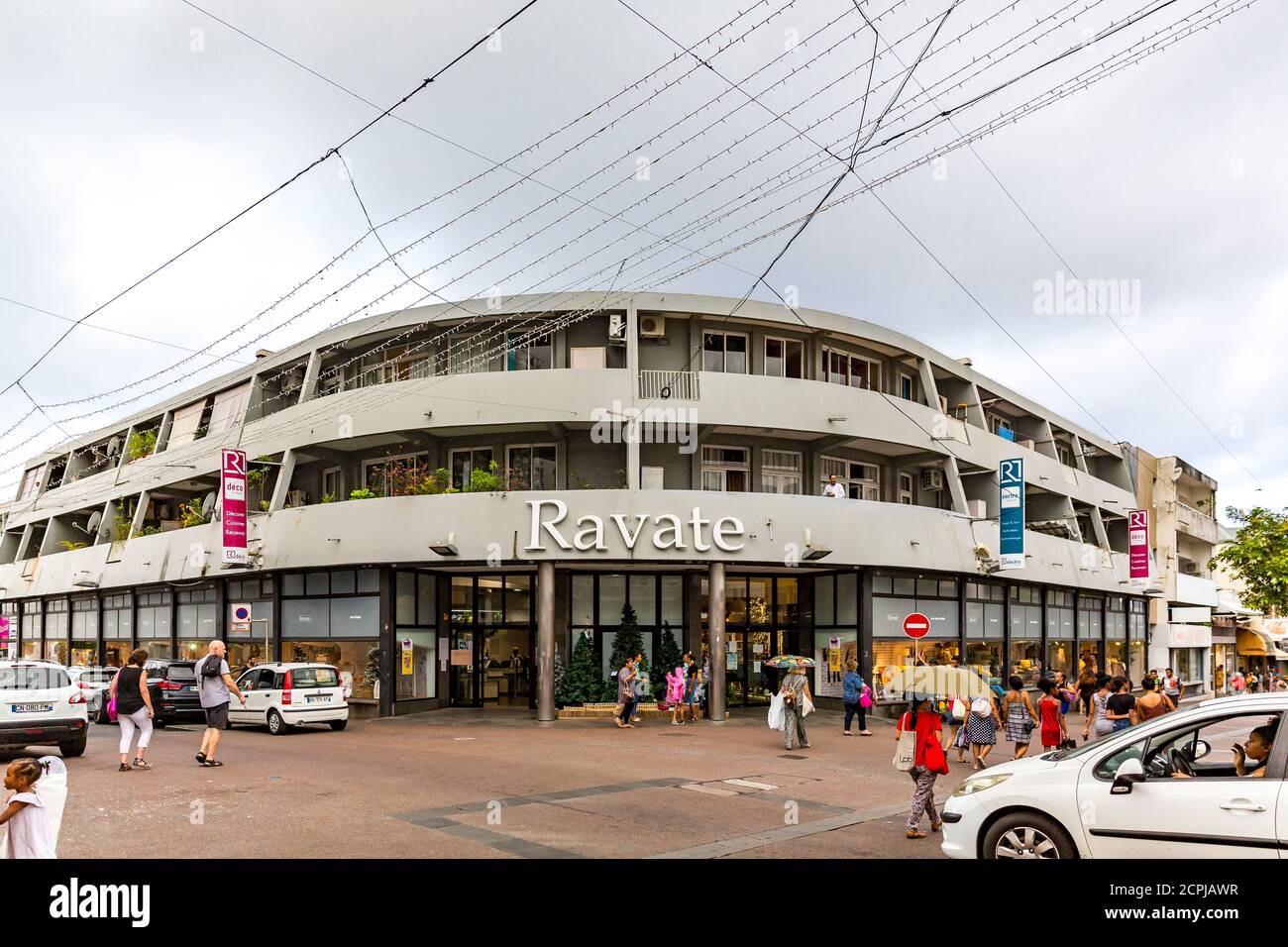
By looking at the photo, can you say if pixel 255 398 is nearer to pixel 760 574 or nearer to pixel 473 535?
pixel 473 535

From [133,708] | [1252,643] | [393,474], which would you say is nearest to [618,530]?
[393,474]

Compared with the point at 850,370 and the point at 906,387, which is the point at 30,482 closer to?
the point at 850,370

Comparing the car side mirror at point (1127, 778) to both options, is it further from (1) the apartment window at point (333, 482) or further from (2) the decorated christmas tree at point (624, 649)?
(1) the apartment window at point (333, 482)

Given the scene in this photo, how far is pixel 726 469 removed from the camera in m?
28.6

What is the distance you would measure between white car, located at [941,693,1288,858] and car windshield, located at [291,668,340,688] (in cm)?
1722

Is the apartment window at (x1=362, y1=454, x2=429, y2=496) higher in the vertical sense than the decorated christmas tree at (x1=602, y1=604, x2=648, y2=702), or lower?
higher

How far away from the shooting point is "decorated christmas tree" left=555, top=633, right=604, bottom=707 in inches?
1040

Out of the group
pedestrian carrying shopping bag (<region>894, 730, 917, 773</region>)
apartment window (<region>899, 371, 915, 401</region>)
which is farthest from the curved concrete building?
pedestrian carrying shopping bag (<region>894, 730, 917, 773</region>)

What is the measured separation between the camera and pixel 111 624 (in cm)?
4141

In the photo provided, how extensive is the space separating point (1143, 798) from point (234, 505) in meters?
26.4

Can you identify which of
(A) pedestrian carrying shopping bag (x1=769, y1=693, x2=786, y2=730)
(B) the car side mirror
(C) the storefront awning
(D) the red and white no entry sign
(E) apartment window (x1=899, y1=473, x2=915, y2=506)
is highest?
(E) apartment window (x1=899, y1=473, x2=915, y2=506)

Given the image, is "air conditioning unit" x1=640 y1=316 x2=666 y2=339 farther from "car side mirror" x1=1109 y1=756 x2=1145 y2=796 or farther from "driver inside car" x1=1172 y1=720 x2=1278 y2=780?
"car side mirror" x1=1109 y1=756 x2=1145 y2=796

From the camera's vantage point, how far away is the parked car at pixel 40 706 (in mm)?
15258
